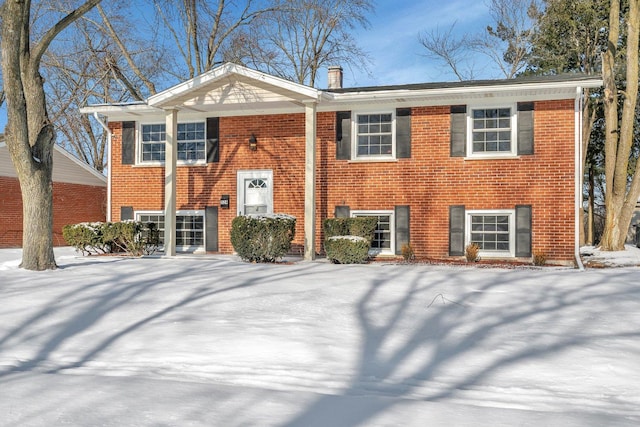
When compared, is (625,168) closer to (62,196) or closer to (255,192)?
(255,192)

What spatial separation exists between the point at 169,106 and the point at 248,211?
3395mm

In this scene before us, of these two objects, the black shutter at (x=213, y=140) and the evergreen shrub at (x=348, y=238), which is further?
the black shutter at (x=213, y=140)

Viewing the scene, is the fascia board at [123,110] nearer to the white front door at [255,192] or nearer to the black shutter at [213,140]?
the black shutter at [213,140]

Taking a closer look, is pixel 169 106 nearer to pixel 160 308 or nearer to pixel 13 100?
pixel 13 100

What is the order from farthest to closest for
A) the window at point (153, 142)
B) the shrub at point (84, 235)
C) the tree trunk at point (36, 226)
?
the window at point (153, 142)
the shrub at point (84, 235)
the tree trunk at point (36, 226)

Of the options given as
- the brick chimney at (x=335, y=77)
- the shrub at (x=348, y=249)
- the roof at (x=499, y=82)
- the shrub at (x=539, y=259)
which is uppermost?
the brick chimney at (x=335, y=77)

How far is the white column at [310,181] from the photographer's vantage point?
1282cm

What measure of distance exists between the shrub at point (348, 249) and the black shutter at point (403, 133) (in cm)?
288

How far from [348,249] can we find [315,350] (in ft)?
21.5

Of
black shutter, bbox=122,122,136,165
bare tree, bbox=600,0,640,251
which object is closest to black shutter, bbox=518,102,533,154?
bare tree, bbox=600,0,640,251

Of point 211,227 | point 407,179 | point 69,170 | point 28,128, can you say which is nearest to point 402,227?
point 407,179

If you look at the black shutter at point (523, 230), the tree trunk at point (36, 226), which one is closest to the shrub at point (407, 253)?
the black shutter at point (523, 230)

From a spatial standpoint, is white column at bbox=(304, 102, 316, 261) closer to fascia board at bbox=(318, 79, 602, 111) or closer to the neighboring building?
fascia board at bbox=(318, 79, 602, 111)

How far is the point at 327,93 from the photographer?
12.8 meters
